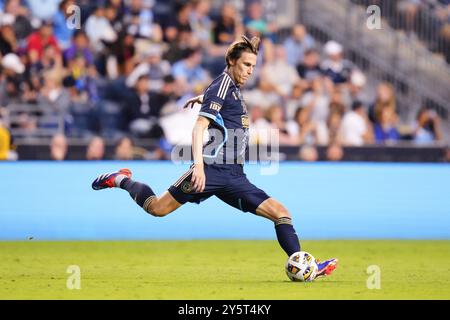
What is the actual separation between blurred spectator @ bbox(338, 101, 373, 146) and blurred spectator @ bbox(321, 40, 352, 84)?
1.04 meters

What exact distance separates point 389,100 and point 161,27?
4.17 meters

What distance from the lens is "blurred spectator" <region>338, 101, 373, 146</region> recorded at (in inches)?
682

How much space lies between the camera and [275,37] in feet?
63.9

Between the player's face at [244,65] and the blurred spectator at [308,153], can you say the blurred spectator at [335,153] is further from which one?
the player's face at [244,65]

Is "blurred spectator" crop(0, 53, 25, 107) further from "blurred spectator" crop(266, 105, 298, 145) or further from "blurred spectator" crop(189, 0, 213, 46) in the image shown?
"blurred spectator" crop(266, 105, 298, 145)

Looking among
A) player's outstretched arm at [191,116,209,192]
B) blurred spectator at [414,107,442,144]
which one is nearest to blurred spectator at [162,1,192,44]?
blurred spectator at [414,107,442,144]

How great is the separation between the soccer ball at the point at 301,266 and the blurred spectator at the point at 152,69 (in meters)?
7.79

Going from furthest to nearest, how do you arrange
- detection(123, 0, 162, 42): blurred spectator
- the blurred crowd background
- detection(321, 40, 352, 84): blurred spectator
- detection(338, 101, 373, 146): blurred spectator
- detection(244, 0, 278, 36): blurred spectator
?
detection(244, 0, 278, 36): blurred spectator, detection(321, 40, 352, 84): blurred spectator, detection(123, 0, 162, 42): blurred spectator, detection(338, 101, 373, 146): blurred spectator, the blurred crowd background

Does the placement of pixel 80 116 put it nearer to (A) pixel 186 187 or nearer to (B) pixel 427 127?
(B) pixel 427 127

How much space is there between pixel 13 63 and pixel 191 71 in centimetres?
298

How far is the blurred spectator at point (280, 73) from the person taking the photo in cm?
1806

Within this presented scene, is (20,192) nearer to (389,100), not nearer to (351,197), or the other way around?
(351,197)

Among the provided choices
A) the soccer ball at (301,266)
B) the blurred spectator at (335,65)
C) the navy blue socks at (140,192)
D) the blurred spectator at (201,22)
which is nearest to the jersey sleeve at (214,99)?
the navy blue socks at (140,192)

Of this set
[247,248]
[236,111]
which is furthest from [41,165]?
[236,111]
